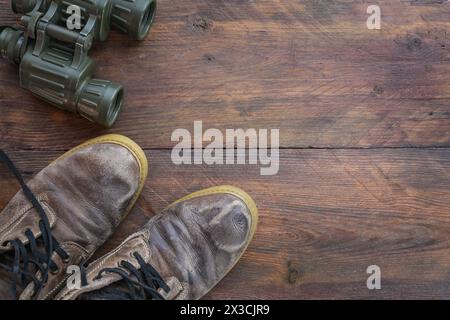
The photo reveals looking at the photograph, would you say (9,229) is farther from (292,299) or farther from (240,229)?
(292,299)

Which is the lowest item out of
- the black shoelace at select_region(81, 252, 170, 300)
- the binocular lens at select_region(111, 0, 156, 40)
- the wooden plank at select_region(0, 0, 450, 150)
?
the black shoelace at select_region(81, 252, 170, 300)

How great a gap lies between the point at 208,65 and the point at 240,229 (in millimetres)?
373

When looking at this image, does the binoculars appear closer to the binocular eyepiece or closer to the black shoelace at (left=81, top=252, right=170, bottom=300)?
the binocular eyepiece

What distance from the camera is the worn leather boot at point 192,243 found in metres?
1.36

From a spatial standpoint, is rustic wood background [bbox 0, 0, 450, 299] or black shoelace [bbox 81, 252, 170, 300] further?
rustic wood background [bbox 0, 0, 450, 299]

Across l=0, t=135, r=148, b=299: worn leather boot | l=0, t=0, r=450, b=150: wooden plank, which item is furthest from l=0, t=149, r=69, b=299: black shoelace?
l=0, t=0, r=450, b=150: wooden plank

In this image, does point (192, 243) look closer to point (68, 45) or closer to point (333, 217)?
point (333, 217)

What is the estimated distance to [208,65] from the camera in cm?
143

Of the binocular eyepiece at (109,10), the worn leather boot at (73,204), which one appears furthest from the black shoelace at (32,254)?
the binocular eyepiece at (109,10)

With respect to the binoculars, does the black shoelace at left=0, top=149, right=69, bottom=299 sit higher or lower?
lower

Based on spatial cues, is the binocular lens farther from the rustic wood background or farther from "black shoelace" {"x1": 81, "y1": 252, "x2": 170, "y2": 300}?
"black shoelace" {"x1": 81, "y1": 252, "x2": 170, "y2": 300}

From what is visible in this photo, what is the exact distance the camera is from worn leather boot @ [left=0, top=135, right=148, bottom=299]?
1.34 meters

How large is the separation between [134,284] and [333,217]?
46cm
